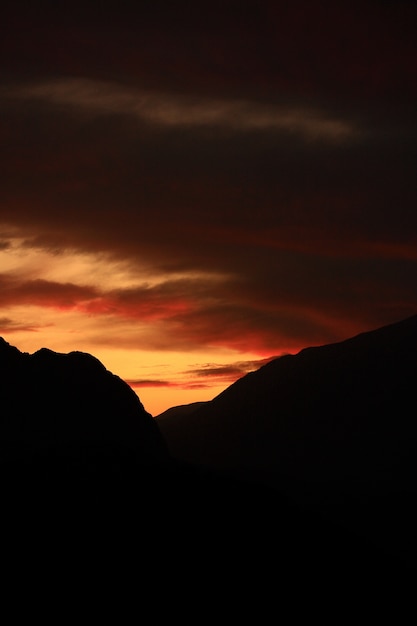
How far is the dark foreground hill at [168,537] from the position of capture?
203ft

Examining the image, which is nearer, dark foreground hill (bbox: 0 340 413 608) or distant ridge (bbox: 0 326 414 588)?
dark foreground hill (bbox: 0 340 413 608)

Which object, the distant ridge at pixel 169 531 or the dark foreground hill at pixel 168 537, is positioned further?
the distant ridge at pixel 169 531

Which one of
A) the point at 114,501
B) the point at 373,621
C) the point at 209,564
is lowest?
the point at 373,621

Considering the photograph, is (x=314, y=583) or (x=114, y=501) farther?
(x=114, y=501)

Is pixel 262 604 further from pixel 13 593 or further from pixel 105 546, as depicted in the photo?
pixel 13 593

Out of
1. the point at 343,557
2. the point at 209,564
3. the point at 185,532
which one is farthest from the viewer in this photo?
the point at 343,557

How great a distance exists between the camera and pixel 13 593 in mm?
57438

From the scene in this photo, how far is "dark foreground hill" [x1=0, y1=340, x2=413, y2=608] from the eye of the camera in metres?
61.9

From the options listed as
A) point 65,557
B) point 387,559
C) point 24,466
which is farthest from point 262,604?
point 24,466

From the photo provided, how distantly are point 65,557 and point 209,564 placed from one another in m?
11.5

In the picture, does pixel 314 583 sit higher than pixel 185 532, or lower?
lower

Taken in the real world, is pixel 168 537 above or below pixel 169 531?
below

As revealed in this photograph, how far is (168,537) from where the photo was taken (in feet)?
227

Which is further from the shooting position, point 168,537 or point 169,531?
point 169,531
